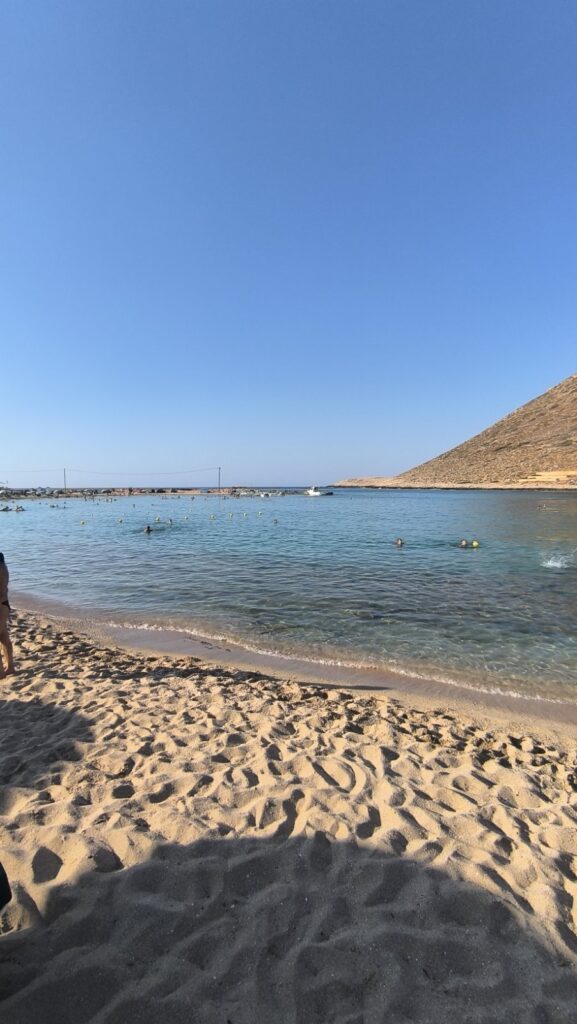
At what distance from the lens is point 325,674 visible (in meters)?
8.18

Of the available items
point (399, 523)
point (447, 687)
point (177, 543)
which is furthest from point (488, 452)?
point (447, 687)

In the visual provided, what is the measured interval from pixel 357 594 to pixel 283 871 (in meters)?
10.7

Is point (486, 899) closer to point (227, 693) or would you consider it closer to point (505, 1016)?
point (505, 1016)

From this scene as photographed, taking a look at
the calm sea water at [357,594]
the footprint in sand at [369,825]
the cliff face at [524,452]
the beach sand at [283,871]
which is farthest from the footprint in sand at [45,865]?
the cliff face at [524,452]

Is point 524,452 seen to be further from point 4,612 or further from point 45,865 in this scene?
point 45,865

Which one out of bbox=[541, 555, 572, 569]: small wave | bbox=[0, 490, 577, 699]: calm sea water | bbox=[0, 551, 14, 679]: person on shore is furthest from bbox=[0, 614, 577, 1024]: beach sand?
bbox=[541, 555, 572, 569]: small wave

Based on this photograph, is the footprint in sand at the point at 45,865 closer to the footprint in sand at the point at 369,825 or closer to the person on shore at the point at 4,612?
the person on shore at the point at 4,612

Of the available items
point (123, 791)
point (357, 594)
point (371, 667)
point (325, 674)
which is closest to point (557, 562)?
point (357, 594)

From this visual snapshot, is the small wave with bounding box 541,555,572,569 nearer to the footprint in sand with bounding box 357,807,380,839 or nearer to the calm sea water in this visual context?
the calm sea water

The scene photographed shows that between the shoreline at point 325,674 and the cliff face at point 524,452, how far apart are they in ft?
288

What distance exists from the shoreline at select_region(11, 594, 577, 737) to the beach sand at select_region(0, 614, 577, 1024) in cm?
91

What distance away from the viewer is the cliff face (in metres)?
90.7

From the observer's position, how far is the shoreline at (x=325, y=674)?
22.2 ft

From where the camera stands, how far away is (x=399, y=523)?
36.9 meters
